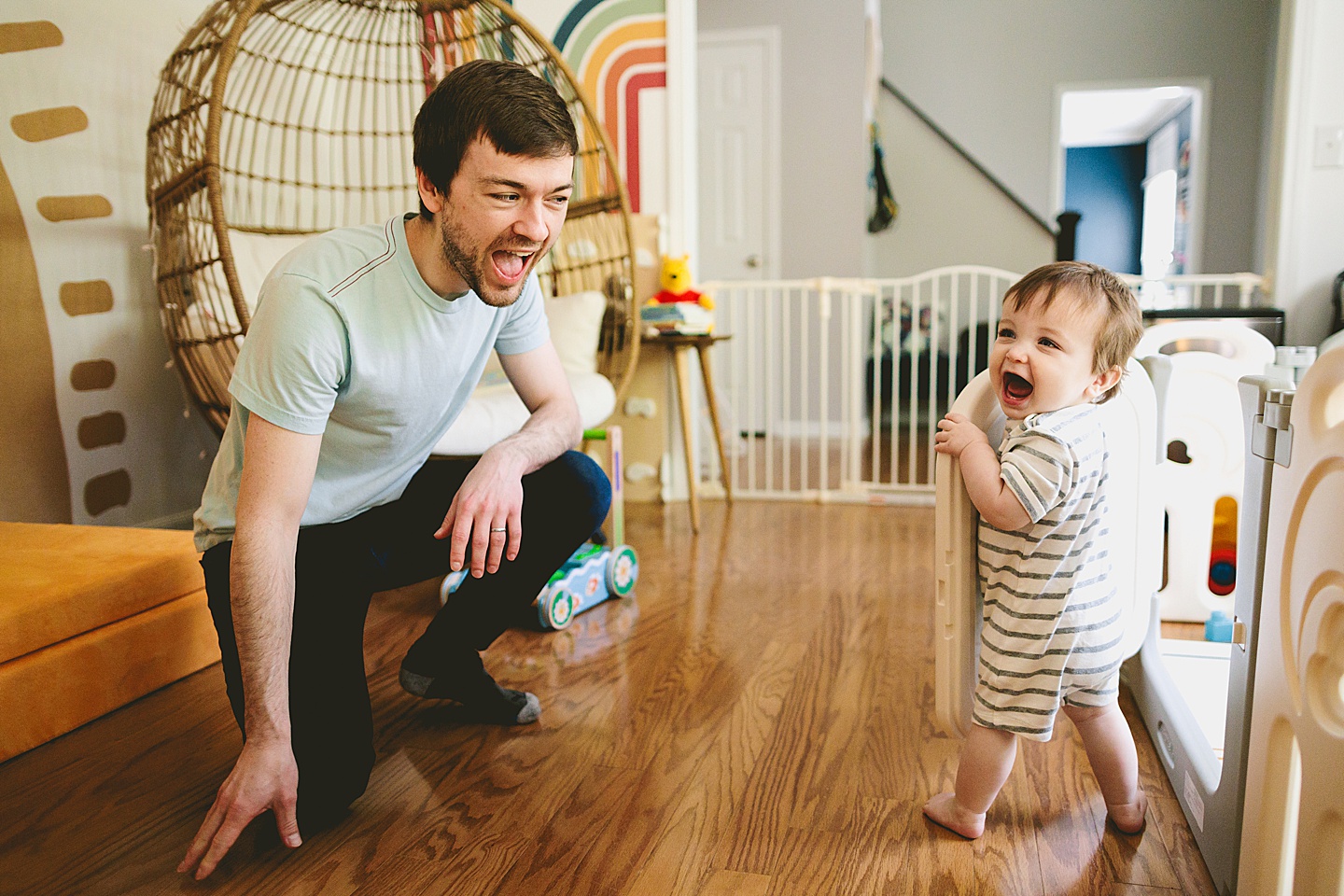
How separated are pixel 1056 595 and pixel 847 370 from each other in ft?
7.36

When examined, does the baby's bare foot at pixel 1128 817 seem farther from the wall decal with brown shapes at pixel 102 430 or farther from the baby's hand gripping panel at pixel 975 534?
the wall decal with brown shapes at pixel 102 430

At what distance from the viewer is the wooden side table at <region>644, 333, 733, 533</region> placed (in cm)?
286

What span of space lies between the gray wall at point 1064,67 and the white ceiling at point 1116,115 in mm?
942

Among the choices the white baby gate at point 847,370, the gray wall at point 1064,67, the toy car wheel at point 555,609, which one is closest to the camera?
the toy car wheel at point 555,609

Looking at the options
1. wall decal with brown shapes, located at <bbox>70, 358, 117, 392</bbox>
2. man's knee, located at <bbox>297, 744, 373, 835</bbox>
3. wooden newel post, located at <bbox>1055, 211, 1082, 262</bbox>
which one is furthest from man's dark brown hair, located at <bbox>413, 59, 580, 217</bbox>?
wooden newel post, located at <bbox>1055, 211, 1082, 262</bbox>

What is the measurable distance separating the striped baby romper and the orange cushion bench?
52.3 inches

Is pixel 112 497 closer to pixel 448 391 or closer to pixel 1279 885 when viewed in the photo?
pixel 448 391

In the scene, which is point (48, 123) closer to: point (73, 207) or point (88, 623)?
point (73, 207)

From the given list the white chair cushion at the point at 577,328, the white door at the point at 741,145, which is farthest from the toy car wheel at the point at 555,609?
the white door at the point at 741,145

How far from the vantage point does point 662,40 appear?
3027 millimetres

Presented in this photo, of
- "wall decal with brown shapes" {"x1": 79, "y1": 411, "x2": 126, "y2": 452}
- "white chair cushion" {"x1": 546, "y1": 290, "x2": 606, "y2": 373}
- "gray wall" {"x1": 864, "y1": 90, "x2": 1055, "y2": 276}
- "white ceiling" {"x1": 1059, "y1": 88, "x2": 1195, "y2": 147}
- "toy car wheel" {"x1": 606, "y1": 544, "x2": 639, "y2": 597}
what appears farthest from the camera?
"white ceiling" {"x1": 1059, "y1": 88, "x2": 1195, "y2": 147}

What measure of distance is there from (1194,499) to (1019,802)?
2.97 ft

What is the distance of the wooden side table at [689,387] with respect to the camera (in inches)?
112

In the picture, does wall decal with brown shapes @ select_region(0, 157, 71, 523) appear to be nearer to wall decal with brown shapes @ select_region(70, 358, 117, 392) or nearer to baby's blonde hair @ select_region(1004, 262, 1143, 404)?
wall decal with brown shapes @ select_region(70, 358, 117, 392)
